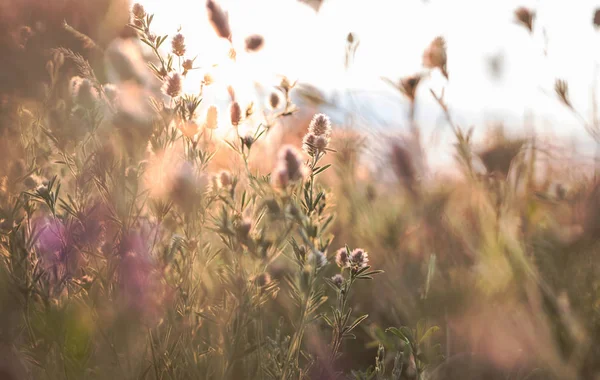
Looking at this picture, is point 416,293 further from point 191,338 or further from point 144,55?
point 144,55

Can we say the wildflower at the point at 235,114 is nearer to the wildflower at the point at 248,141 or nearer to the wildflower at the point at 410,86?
the wildflower at the point at 248,141

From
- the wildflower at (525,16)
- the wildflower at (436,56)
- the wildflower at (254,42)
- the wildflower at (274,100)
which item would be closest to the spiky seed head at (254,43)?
the wildflower at (254,42)

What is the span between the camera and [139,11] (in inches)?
40.9

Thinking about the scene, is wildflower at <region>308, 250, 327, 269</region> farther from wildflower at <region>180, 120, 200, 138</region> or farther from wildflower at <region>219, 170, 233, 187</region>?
wildflower at <region>180, 120, 200, 138</region>

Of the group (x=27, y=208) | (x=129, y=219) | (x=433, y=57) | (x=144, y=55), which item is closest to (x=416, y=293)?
(x=433, y=57)

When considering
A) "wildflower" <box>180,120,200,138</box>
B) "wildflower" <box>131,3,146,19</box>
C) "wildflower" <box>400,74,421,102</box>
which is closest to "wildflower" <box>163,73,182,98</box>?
"wildflower" <box>180,120,200,138</box>

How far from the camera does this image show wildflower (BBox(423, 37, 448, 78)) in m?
1.02

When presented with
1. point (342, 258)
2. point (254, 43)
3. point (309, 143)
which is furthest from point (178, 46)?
point (342, 258)

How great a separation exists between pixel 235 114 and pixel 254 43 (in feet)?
0.77

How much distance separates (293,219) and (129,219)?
402mm

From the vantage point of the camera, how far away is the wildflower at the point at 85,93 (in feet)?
3.76

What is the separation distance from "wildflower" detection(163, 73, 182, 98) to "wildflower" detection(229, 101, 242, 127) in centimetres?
11

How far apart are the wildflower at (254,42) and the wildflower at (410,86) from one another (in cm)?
30

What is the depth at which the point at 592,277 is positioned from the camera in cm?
99
